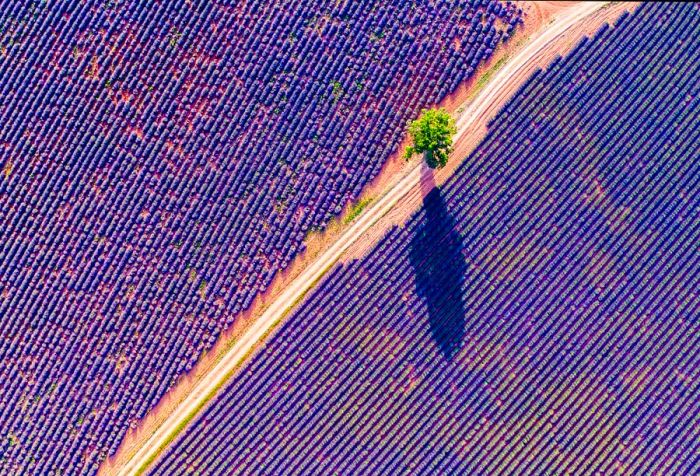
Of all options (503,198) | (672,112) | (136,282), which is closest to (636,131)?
(672,112)

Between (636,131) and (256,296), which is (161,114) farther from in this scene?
(636,131)

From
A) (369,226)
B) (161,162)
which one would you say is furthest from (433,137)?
(161,162)

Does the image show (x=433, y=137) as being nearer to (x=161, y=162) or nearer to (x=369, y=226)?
(x=369, y=226)

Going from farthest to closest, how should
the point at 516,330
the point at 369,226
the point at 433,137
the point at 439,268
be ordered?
1. the point at 369,226
2. the point at 439,268
3. the point at 516,330
4. the point at 433,137

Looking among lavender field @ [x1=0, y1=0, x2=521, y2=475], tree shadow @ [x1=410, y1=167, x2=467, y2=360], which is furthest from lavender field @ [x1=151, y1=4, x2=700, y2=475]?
lavender field @ [x1=0, y1=0, x2=521, y2=475]

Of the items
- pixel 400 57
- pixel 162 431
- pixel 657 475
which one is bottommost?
pixel 657 475

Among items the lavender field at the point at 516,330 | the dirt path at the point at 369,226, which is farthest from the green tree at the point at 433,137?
the lavender field at the point at 516,330
